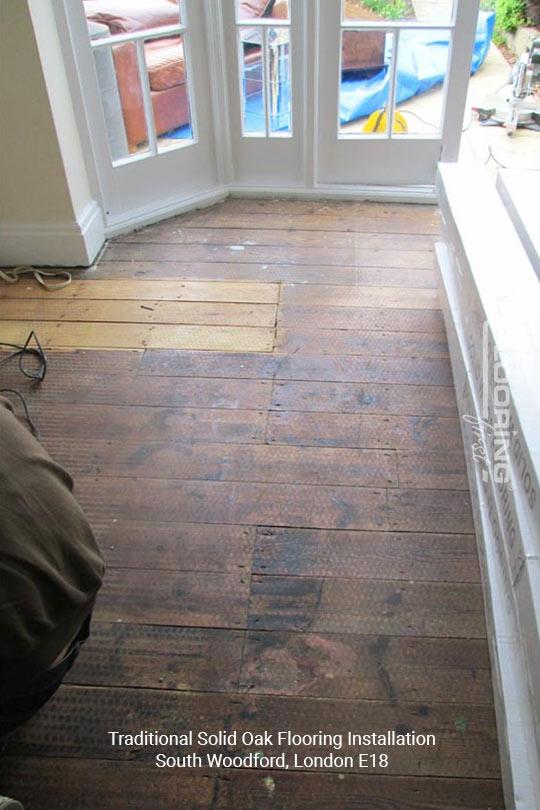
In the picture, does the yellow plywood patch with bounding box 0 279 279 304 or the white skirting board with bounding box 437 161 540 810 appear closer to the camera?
the white skirting board with bounding box 437 161 540 810

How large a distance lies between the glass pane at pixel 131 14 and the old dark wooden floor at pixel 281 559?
3.67 feet

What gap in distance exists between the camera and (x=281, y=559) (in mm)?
1575

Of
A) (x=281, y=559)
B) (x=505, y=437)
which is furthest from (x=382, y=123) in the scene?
(x=281, y=559)

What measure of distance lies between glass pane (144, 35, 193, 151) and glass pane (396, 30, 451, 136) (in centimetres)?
91

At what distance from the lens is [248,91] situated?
2951 millimetres

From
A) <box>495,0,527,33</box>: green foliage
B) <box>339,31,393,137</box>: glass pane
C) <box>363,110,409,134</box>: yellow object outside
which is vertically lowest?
<box>495,0,527,33</box>: green foliage

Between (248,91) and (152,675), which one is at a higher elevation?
(248,91)

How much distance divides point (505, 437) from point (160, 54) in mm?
2183

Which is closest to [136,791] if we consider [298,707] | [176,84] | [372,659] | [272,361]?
[298,707]

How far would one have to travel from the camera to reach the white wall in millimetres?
2264

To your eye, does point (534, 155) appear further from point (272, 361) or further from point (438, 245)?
point (272, 361)

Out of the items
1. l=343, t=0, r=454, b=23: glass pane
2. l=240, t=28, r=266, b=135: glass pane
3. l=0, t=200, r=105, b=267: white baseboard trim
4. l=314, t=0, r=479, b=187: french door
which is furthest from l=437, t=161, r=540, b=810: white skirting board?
l=0, t=200, r=105, b=267: white baseboard trim

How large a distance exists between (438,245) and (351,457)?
102cm

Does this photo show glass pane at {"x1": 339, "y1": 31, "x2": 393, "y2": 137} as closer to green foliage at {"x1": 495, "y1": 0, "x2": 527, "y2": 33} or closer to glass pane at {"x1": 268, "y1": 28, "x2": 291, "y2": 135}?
glass pane at {"x1": 268, "y1": 28, "x2": 291, "y2": 135}
